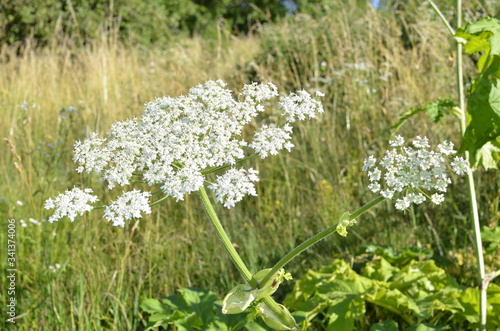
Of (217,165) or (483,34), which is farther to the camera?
(483,34)

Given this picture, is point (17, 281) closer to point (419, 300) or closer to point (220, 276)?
point (220, 276)

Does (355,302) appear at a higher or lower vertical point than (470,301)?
higher

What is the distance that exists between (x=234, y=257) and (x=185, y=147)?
1.04 feet

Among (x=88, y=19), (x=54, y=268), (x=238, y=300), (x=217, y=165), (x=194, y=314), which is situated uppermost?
(x=88, y=19)

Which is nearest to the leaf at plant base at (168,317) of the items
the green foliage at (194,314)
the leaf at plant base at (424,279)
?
the green foliage at (194,314)

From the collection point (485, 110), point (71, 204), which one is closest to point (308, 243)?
Result: point (71, 204)

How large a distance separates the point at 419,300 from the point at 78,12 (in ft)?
44.3

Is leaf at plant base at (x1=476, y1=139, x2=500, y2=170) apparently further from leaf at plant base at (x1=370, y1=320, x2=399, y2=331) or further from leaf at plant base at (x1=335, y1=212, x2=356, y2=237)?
leaf at plant base at (x1=335, y1=212, x2=356, y2=237)

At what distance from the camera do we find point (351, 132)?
4.98m

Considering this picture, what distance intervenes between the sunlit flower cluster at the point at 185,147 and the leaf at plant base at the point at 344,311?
1055 mm

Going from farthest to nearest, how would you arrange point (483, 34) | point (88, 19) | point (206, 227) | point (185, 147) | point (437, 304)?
point (88, 19) < point (206, 227) < point (437, 304) < point (483, 34) < point (185, 147)

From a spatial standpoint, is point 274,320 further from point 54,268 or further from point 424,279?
point 54,268

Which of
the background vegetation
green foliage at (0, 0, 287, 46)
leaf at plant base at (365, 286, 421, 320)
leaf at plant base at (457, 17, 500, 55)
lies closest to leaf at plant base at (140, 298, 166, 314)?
the background vegetation

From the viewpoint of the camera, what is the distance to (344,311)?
2.27 meters
